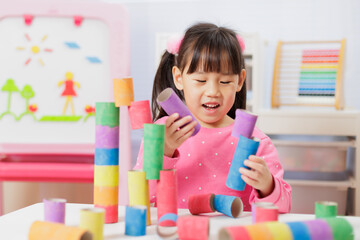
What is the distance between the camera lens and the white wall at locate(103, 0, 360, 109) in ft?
7.07

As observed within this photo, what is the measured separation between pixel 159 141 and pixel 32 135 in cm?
125

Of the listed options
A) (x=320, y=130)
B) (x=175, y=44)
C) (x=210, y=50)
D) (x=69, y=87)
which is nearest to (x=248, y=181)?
(x=210, y=50)

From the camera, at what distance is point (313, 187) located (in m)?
1.93

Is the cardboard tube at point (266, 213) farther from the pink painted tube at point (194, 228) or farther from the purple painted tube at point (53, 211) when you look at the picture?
the purple painted tube at point (53, 211)

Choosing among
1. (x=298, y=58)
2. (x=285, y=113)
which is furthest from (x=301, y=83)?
(x=285, y=113)

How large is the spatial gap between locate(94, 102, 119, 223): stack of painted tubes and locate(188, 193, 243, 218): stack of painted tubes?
0.13 meters

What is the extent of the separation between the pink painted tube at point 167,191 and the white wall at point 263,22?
1618 millimetres

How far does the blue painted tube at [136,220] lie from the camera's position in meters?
0.58

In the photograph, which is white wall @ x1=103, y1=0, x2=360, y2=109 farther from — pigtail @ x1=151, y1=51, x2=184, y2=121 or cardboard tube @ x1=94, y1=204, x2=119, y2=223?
cardboard tube @ x1=94, y1=204, x2=119, y2=223

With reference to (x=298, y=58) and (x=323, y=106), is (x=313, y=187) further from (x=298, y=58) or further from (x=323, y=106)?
(x=298, y=58)

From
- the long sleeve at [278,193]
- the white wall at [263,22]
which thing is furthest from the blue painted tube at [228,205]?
the white wall at [263,22]

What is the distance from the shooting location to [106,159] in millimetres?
637

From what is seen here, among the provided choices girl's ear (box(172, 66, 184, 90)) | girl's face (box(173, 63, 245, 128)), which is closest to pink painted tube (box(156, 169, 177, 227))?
girl's face (box(173, 63, 245, 128))

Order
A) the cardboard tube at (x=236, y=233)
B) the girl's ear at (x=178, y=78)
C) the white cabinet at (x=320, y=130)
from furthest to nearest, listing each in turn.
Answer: the white cabinet at (x=320, y=130)
the girl's ear at (x=178, y=78)
the cardboard tube at (x=236, y=233)
